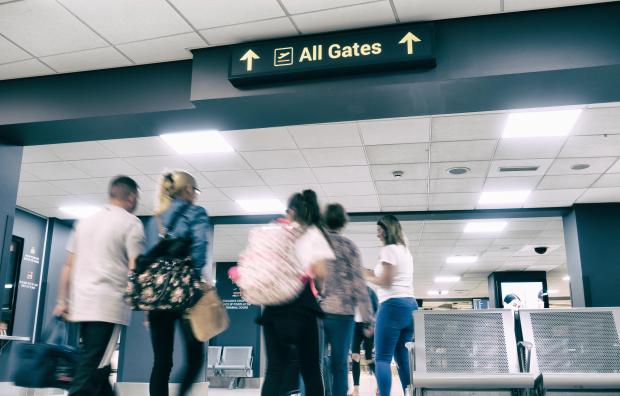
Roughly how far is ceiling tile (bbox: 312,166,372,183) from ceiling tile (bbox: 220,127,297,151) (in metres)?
0.97

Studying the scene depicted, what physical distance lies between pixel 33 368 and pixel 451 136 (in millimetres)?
4597

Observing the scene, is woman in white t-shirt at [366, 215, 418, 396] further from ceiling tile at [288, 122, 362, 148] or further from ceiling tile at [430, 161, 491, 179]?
ceiling tile at [430, 161, 491, 179]

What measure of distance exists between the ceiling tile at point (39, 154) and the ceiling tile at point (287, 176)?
2548mm

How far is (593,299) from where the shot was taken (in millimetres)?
8188

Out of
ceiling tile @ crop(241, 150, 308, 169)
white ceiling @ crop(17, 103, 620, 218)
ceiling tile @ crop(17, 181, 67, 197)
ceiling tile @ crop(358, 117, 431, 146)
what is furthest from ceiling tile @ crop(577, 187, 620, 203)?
ceiling tile @ crop(17, 181, 67, 197)

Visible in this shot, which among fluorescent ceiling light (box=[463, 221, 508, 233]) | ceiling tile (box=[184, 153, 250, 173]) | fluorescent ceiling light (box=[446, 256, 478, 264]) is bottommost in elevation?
fluorescent ceiling light (box=[446, 256, 478, 264])

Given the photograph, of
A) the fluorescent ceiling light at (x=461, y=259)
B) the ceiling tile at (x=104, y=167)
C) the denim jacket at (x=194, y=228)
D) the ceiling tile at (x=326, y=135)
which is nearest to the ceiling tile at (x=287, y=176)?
the ceiling tile at (x=326, y=135)

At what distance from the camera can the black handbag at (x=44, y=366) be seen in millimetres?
2824

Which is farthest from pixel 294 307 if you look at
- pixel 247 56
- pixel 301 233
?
pixel 247 56

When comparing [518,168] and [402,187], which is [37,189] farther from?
[518,168]

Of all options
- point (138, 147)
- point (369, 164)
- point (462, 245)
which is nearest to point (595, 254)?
point (462, 245)

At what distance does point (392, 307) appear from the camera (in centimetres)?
343

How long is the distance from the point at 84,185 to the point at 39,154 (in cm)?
131

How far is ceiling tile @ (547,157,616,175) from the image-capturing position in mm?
6684
